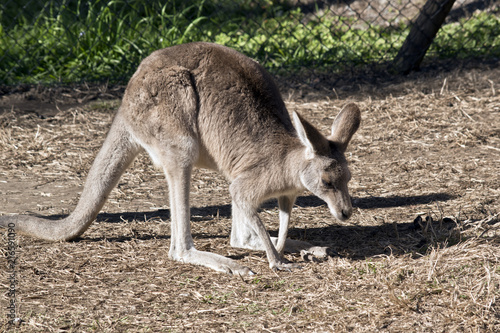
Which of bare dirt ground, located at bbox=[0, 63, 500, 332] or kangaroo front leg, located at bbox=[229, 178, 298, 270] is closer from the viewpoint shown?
bare dirt ground, located at bbox=[0, 63, 500, 332]

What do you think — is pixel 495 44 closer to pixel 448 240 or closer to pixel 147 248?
pixel 448 240

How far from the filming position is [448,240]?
334cm

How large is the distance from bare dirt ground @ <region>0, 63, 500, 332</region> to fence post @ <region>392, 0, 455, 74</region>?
0.44 m

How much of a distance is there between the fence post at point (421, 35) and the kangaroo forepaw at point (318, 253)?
3503 millimetres

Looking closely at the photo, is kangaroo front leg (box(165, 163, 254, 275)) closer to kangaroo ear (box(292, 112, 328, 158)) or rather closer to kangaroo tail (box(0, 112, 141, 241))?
kangaroo tail (box(0, 112, 141, 241))

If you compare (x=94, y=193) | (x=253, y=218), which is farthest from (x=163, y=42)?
(x=253, y=218)

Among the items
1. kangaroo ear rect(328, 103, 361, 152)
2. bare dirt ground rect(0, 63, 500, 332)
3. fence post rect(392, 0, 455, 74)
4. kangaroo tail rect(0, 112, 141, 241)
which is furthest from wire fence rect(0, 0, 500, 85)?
kangaroo ear rect(328, 103, 361, 152)

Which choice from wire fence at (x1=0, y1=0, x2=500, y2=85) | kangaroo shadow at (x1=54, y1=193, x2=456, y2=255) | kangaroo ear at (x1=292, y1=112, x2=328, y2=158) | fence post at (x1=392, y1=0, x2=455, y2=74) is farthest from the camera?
wire fence at (x1=0, y1=0, x2=500, y2=85)

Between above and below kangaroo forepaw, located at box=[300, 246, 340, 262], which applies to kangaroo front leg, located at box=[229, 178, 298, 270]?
above

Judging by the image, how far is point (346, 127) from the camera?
3.21 meters

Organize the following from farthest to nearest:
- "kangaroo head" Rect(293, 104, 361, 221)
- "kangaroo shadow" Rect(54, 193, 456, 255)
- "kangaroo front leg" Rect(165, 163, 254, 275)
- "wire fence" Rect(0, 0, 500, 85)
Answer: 1. "wire fence" Rect(0, 0, 500, 85)
2. "kangaroo shadow" Rect(54, 193, 456, 255)
3. "kangaroo front leg" Rect(165, 163, 254, 275)
4. "kangaroo head" Rect(293, 104, 361, 221)

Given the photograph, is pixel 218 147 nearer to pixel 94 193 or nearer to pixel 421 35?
pixel 94 193

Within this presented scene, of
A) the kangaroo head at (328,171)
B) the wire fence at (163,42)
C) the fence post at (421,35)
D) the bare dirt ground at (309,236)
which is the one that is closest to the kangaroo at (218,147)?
the kangaroo head at (328,171)

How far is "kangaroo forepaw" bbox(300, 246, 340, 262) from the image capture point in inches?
130
